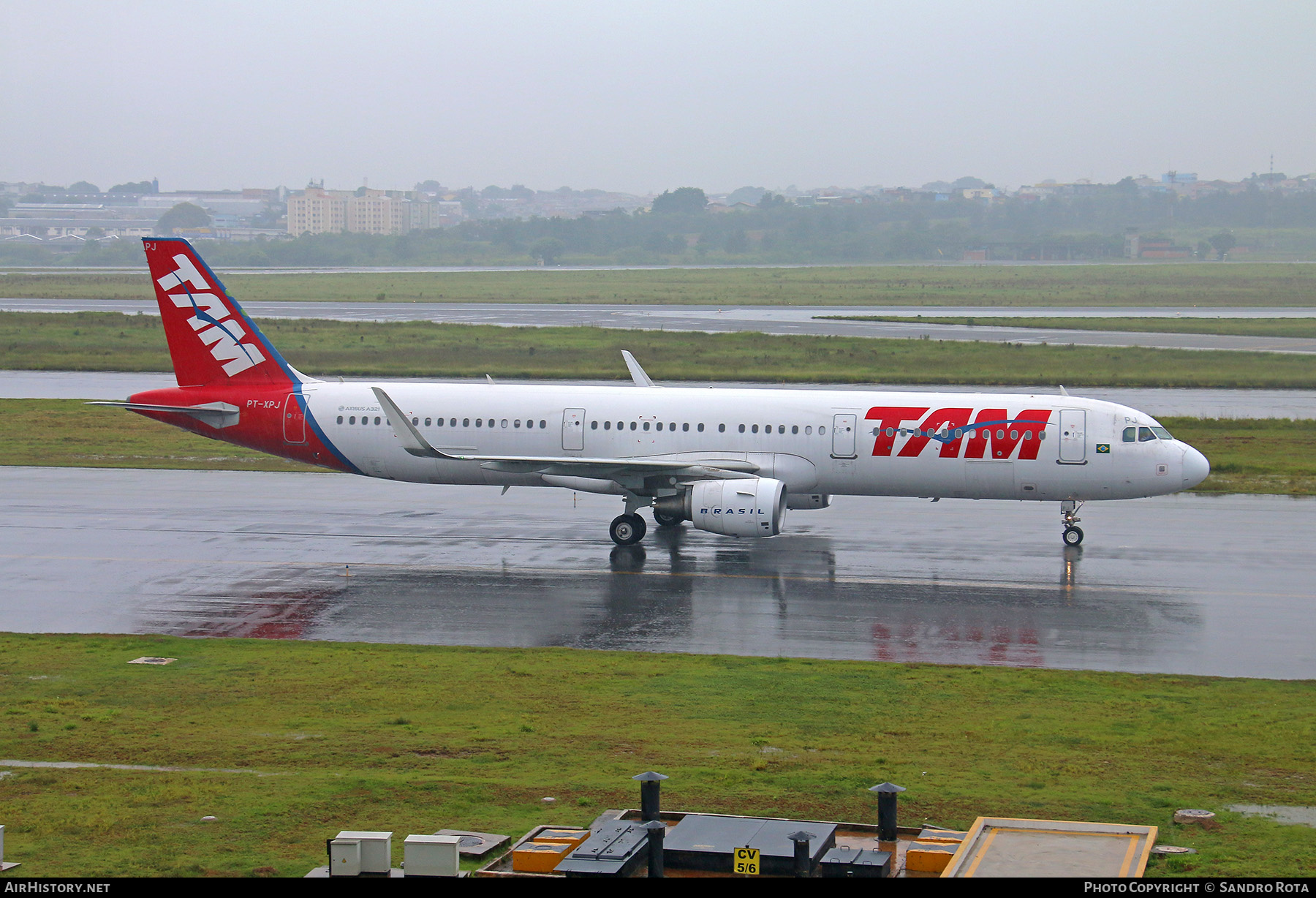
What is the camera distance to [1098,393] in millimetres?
58594

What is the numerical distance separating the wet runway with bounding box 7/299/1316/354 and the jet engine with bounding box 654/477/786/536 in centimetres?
5017

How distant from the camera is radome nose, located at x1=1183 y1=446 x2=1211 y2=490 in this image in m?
32.0

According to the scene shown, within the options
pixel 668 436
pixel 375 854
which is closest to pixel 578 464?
pixel 668 436

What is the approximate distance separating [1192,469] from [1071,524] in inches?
126


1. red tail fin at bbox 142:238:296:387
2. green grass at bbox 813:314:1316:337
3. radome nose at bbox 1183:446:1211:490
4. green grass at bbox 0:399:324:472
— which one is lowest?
green grass at bbox 0:399:324:472

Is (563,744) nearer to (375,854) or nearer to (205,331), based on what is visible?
(375,854)

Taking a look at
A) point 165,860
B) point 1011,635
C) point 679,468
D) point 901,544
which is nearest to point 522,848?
point 165,860

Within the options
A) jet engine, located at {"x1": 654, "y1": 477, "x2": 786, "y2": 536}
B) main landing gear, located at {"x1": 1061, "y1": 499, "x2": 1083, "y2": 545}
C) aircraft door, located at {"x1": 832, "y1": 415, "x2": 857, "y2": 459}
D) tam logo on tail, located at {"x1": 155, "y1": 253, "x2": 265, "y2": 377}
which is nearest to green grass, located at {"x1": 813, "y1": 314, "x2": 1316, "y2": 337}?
main landing gear, located at {"x1": 1061, "y1": 499, "x2": 1083, "y2": 545}

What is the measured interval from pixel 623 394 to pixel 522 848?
21747 mm

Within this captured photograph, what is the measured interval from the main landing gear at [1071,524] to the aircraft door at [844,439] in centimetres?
566

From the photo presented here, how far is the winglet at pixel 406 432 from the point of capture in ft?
104

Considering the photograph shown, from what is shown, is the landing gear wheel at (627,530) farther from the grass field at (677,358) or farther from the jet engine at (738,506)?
the grass field at (677,358)

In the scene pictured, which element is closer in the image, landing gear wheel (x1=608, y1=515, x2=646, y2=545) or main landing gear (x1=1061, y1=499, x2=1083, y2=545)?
landing gear wheel (x1=608, y1=515, x2=646, y2=545)

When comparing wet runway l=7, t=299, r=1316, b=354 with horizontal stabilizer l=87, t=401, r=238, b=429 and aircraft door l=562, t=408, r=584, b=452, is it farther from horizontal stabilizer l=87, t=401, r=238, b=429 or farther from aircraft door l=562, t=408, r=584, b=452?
horizontal stabilizer l=87, t=401, r=238, b=429
